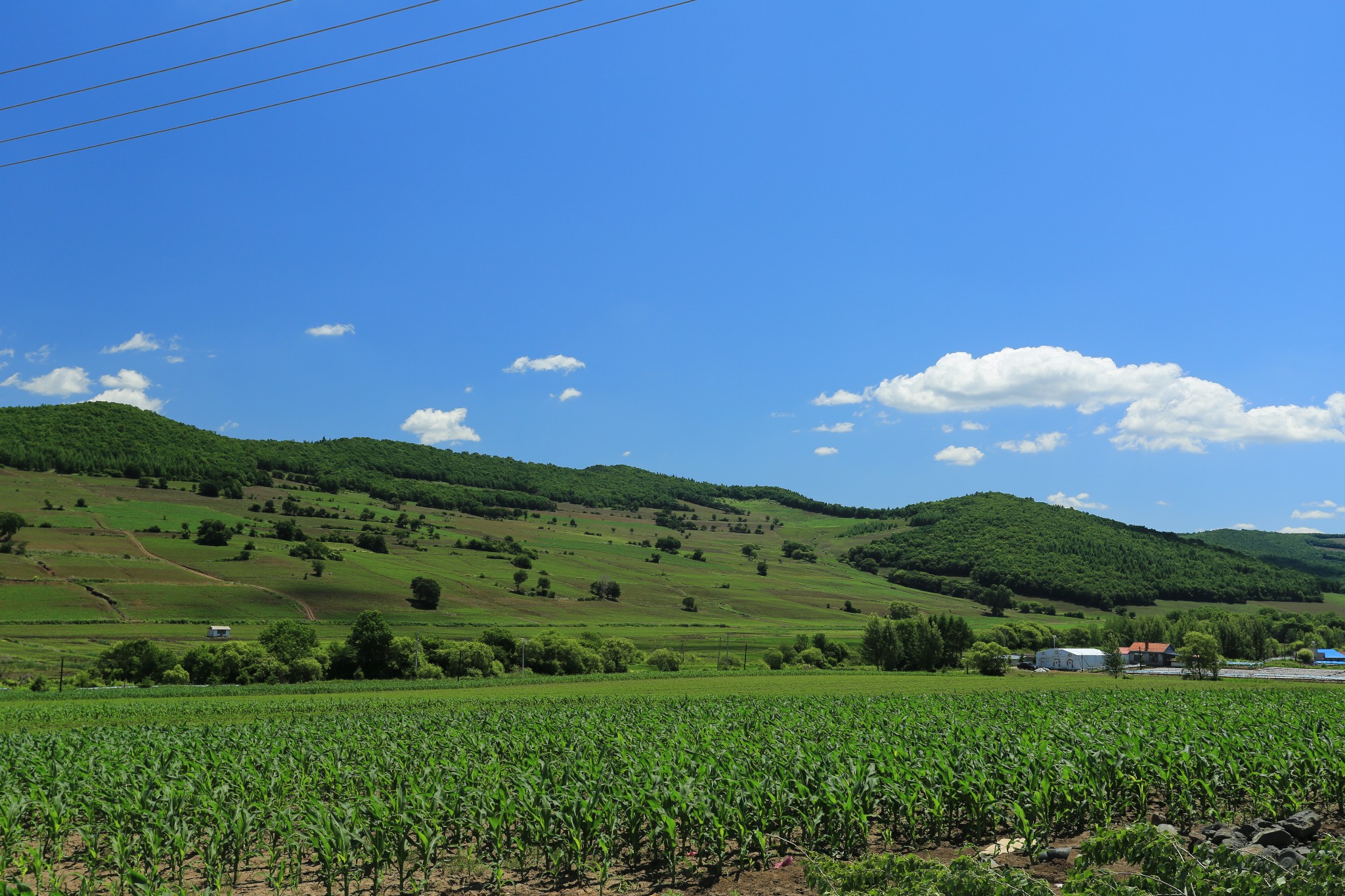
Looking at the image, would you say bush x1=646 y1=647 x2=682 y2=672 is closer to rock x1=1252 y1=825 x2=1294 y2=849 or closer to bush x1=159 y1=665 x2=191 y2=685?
bush x1=159 y1=665 x2=191 y2=685

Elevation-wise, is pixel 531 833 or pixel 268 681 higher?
pixel 531 833

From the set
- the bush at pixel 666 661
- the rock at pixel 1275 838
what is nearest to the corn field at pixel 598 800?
the rock at pixel 1275 838

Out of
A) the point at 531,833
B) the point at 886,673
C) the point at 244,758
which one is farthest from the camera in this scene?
the point at 886,673

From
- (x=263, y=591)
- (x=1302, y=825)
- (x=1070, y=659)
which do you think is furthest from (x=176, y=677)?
(x=1070, y=659)

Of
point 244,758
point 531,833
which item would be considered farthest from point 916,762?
point 244,758

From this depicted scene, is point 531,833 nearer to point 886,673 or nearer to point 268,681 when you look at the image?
A: point 268,681

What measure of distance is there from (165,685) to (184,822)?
3207 inches

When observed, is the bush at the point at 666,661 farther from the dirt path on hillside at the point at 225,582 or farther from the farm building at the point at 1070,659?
the farm building at the point at 1070,659

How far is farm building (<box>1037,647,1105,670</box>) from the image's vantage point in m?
142

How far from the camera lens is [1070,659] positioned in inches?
5645

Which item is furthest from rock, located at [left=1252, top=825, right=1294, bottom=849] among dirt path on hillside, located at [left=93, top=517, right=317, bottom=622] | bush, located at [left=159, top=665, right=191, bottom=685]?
dirt path on hillside, located at [left=93, top=517, right=317, bottom=622]

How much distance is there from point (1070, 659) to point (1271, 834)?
149913 millimetres

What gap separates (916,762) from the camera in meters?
14.4

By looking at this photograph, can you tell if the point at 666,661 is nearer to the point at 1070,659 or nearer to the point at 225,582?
the point at 225,582
